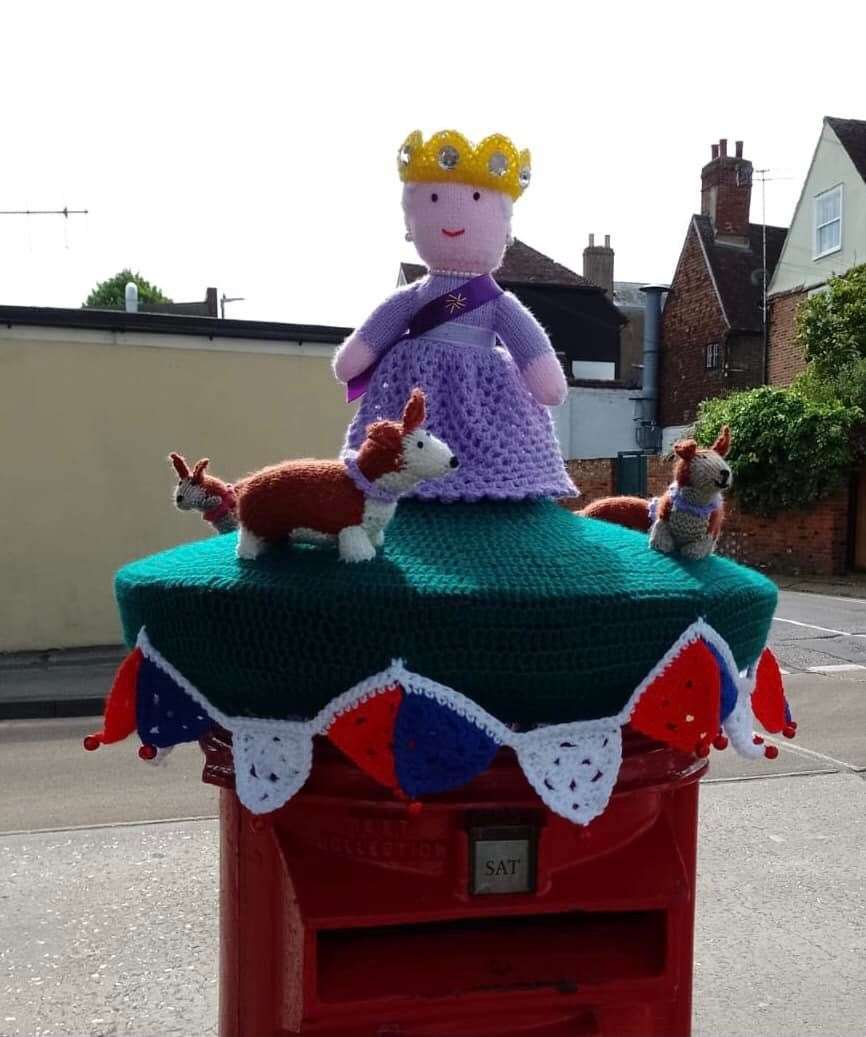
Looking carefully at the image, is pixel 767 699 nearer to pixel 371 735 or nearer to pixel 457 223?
pixel 371 735

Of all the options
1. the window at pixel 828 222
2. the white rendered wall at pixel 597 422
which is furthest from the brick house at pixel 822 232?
the white rendered wall at pixel 597 422

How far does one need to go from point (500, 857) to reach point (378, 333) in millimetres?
891

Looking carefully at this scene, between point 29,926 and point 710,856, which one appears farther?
point 710,856

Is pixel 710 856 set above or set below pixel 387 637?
below

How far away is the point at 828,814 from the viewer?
4.56 metres

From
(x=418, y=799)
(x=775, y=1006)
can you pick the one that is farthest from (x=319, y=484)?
(x=775, y=1006)

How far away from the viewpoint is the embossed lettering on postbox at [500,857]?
4.54 ft

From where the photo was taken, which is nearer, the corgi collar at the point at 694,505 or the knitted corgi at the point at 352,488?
the knitted corgi at the point at 352,488

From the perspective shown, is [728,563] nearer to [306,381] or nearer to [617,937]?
[617,937]

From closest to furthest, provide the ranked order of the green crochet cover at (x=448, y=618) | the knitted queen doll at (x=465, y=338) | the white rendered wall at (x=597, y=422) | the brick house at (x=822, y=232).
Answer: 1. the green crochet cover at (x=448, y=618)
2. the knitted queen doll at (x=465, y=338)
3. the brick house at (x=822, y=232)
4. the white rendered wall at (x=597, y=422)

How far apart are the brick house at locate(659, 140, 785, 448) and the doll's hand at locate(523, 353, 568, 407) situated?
19.7m

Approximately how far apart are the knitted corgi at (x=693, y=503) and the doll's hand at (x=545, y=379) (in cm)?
29

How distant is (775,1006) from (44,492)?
7688 millimetres

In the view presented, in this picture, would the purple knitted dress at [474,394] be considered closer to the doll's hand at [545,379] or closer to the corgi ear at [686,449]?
the doll's hand at [545,379]
